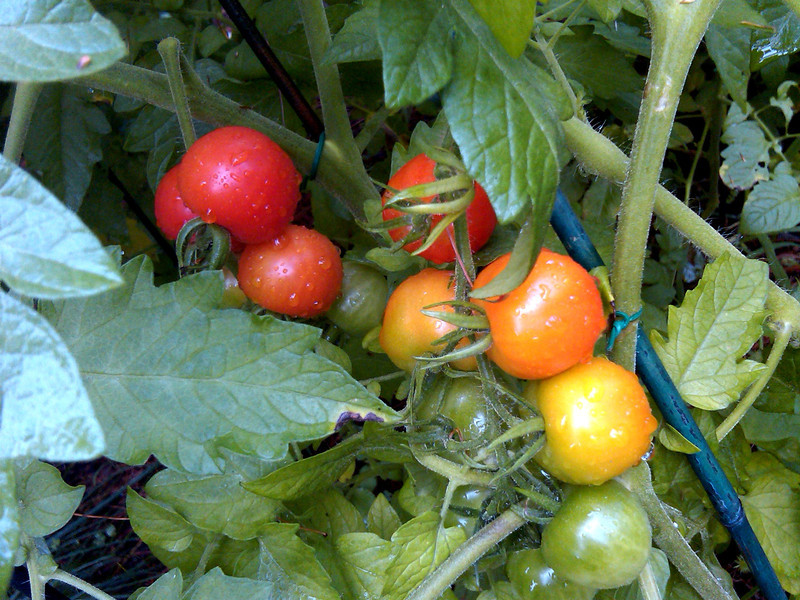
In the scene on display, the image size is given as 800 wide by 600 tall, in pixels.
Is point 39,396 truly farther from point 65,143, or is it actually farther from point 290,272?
point 65,143

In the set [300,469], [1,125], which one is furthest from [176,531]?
[1,125]

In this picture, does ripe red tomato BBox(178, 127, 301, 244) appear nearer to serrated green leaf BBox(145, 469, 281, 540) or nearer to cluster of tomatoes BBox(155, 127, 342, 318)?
cluster of tomatoes BBox(155, 127, 342, 318)

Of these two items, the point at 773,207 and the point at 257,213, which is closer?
the point at 257,213

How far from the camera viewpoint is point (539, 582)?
655 millimetres

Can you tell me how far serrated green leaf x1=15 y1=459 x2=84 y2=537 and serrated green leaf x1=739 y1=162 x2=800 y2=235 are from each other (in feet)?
3.10

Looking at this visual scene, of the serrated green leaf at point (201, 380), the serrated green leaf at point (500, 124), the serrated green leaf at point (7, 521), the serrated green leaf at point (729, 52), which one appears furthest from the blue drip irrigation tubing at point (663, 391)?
the serrated green leaf at point (7, 521)

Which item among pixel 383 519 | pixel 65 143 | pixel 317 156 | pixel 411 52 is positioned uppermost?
pixel 411 52

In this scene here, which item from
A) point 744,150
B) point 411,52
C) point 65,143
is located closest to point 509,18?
point 411,52

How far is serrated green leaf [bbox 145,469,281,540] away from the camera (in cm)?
68

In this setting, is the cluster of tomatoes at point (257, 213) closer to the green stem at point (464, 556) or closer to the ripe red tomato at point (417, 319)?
the ripe red tomato at point (417, 319)

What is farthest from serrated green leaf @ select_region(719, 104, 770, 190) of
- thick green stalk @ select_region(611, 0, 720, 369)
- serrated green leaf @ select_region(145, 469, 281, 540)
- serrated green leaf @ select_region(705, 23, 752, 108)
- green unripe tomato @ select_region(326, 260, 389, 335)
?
serrated green leaf @ select_region(145, 469, 281, 540)

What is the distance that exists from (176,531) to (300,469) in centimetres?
21

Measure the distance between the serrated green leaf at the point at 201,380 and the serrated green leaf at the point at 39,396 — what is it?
160mm

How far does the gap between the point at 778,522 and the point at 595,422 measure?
1.37ft
